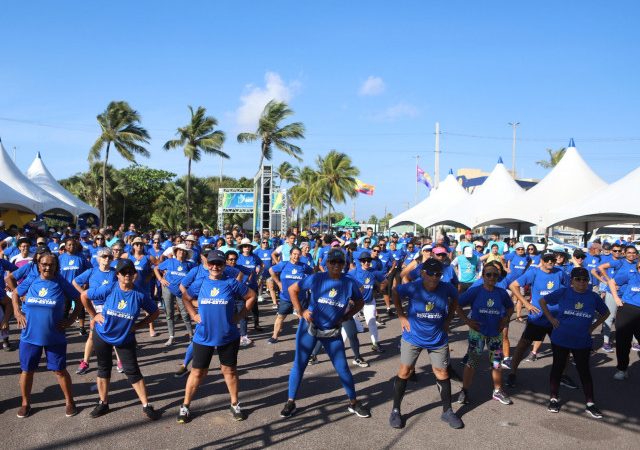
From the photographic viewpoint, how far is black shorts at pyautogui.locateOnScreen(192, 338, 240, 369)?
4656 mm

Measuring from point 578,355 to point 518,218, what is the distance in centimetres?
1506

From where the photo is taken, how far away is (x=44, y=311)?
470 centimetres

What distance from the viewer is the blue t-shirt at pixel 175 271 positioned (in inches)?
293

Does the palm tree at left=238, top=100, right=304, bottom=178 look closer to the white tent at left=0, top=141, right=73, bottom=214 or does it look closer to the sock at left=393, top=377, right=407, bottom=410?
the white tent at left=0, top=141, right=73, bottom=214

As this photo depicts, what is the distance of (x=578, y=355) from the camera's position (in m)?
5.13

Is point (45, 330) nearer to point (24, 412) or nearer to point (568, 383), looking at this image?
point (24, 412)

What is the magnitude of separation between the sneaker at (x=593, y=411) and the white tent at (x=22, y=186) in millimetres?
20853

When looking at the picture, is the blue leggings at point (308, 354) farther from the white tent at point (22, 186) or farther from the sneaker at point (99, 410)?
the white tent at point (22, 186)

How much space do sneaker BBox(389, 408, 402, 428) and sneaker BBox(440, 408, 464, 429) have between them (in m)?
0.47

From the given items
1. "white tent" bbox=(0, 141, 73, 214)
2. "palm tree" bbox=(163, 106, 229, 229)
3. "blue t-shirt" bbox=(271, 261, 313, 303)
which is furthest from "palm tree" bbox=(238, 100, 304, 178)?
"blue t-shirt" bbox=(271, 261, 313, 303)

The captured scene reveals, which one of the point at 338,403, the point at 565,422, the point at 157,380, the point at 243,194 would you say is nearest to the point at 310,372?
the point at 338,403

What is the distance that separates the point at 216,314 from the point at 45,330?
166 cm

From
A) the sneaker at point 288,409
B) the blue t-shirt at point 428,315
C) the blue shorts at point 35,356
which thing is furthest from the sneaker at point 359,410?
the blue shorts at point 35,356

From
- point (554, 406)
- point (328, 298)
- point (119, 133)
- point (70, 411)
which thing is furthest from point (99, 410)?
point (119, 133)
